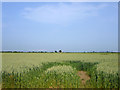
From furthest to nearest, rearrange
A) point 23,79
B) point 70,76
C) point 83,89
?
1. point 70,76
2. point 23,79
3. point 83,89

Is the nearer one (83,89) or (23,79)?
(83,89)

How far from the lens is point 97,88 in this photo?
8.15 metres

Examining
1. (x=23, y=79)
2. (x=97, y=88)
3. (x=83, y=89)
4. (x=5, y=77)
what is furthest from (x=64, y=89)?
(x=5, y=77)

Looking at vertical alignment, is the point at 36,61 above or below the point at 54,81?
above

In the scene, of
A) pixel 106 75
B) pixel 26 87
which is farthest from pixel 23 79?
pixel 106 75

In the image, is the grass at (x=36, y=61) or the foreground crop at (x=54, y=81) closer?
the foreground crop at (x=54, y=81)

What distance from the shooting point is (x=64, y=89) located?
8133 millimetres

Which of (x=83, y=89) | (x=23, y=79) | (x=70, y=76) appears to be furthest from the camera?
(x=70, y=76)

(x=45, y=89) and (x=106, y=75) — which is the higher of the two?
(x=106, y=75)

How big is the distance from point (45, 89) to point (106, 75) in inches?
137

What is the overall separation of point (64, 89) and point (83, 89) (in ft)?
3.18

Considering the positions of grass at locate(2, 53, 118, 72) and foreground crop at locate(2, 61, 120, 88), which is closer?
foreground crop at locate(2, 61, 120, 88)

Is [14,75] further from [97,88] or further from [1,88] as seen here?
[97,88]

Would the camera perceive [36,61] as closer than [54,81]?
No
